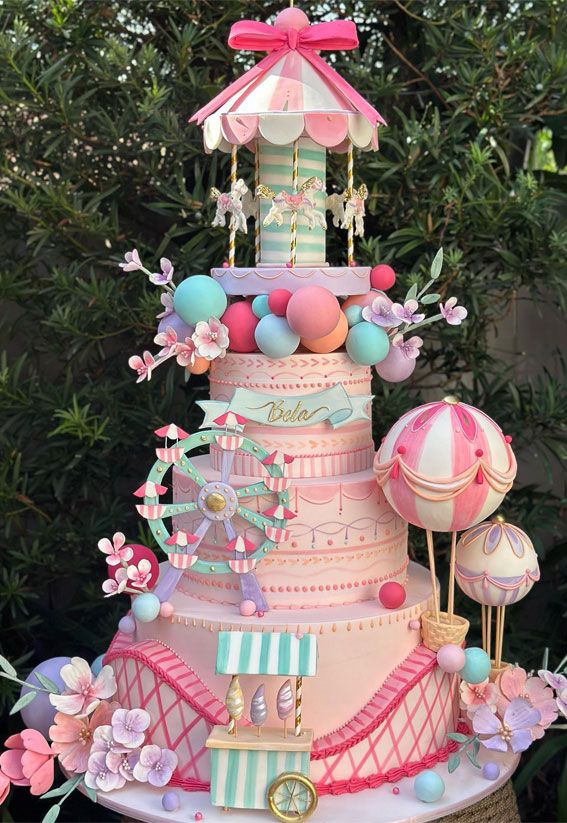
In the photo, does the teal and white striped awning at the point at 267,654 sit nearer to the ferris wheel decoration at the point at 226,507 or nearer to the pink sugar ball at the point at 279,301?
the ferris wheel decoration at the point at 226,507

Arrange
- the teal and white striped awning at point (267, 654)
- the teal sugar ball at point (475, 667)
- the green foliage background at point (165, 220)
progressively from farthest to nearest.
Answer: the green foliage background at point (165, 220)
the teal sugar ball at point (475, 667)
the teal and white striped awning at point (267, 654)

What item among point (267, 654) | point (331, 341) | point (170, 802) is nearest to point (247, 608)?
point (267, 654)

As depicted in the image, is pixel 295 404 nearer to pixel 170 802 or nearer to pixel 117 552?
pixel 117 552

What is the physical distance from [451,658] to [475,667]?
68mm

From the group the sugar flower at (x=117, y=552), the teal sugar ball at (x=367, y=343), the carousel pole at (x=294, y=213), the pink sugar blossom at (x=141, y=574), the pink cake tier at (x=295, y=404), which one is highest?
the carousel pole at (x=294, y=213)

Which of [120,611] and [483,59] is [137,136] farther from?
[120,611]

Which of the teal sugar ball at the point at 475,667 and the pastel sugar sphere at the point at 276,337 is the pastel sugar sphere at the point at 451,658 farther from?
the pastel sugar sphere at the point at 276,337

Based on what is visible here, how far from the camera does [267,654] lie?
1.83 meters

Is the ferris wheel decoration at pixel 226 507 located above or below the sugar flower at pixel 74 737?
above

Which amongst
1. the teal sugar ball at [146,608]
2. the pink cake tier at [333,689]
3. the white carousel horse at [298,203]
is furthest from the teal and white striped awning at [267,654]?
the white carousel horse at [298,203]

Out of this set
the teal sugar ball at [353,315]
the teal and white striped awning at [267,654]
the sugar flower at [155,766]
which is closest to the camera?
the teal and white striped awning at [267,654]

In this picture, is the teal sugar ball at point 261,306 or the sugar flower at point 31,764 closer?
the sugar flower at point 31,764

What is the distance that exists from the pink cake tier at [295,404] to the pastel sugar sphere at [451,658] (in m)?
0.45

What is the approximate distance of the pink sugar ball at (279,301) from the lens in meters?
2.04
